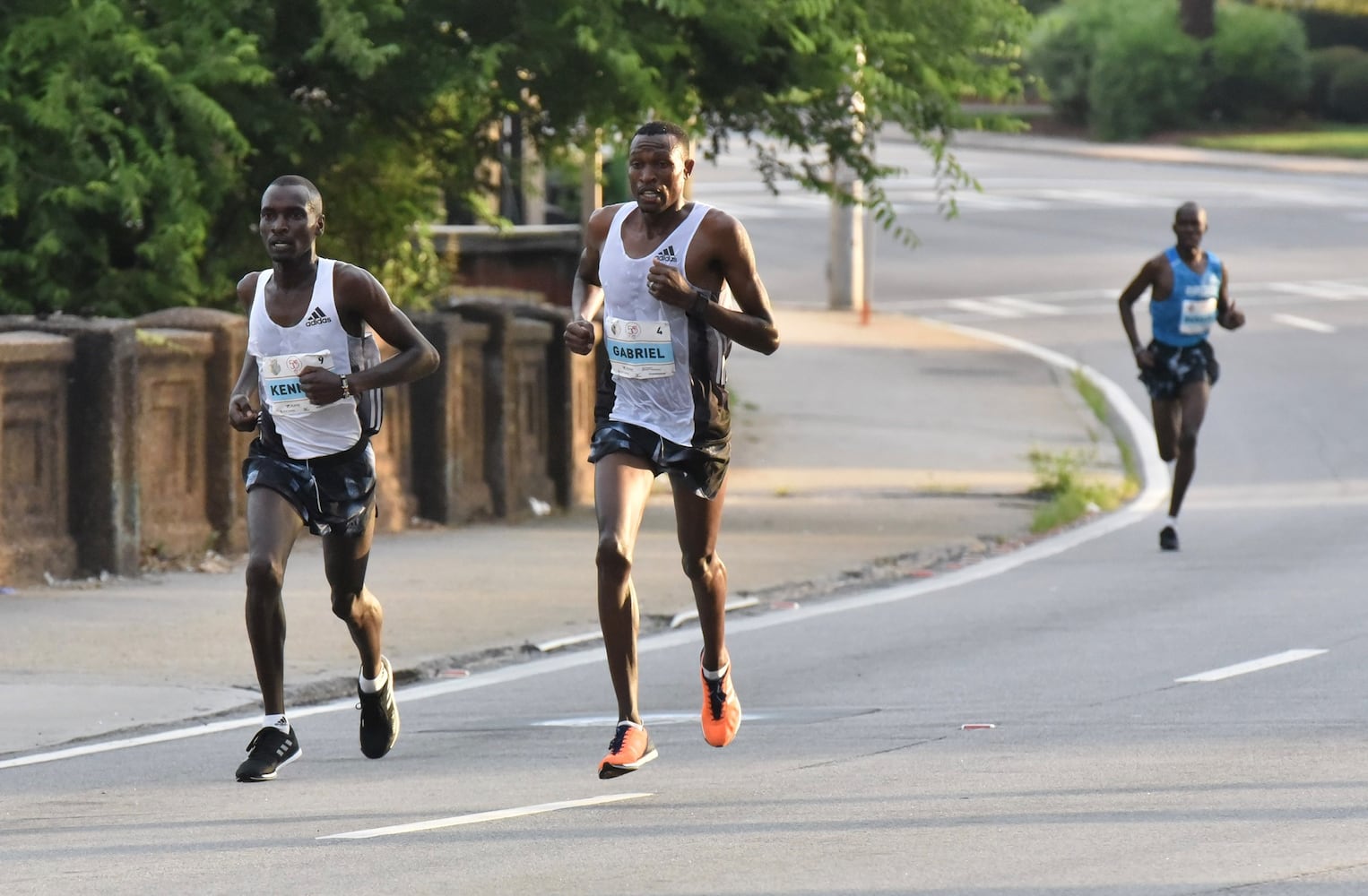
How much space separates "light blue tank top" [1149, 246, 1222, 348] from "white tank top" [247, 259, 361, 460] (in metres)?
7.28

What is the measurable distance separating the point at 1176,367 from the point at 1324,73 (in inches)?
1917

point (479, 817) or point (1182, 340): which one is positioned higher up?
point (1182, 340)

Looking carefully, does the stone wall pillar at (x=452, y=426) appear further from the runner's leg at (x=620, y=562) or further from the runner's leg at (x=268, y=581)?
the runner's leg at (x=620, y=562)

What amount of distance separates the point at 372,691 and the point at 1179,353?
7360 millimetres

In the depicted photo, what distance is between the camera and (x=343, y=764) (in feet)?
25.5

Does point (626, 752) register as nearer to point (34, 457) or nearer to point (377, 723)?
point (377, 723)

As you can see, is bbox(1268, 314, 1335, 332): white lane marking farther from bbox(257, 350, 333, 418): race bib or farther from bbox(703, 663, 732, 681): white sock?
bbox(257, 350, 333, 418): race bib

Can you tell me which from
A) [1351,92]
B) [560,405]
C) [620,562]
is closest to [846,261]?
[560,405]

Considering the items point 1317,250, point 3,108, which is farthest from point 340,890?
point 1317,250

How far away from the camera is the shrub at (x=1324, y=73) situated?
59812 mm

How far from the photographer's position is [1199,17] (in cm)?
5853

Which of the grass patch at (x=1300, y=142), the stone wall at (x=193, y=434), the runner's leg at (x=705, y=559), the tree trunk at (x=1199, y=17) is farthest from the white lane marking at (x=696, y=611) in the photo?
the tree trunk at (x=1199, y=17)

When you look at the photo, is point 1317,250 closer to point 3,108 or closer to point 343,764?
point 3,108

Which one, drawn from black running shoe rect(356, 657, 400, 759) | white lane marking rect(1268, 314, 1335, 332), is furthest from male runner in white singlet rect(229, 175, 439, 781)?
white lane marking rect(1268, 314, 1335, 332)
